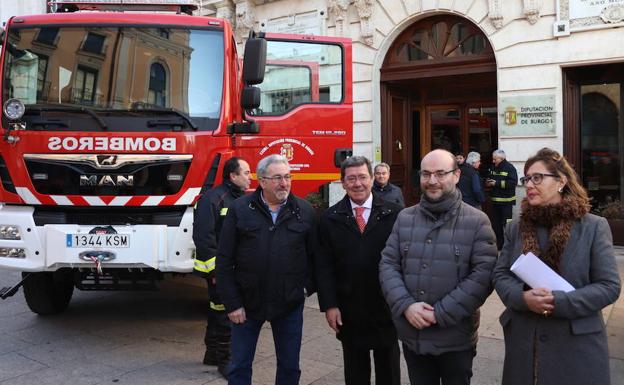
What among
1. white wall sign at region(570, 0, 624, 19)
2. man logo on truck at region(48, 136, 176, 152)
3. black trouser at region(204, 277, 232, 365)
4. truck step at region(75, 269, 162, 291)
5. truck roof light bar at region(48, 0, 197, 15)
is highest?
white wall sign at region(570, 0, 624, 19)

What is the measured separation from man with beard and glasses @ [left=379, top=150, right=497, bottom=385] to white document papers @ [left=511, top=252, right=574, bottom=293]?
0.22 meters

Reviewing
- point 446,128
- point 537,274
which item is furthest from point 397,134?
point 537,274

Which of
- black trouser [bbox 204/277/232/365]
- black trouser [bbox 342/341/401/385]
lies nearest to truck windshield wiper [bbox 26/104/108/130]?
black trouser [bbox 204/277/232/365]

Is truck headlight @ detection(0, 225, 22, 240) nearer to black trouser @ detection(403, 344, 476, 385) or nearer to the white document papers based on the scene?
black trouser @ detection(403, 344, 476, 385)

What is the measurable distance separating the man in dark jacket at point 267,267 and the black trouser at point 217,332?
958 millimetres

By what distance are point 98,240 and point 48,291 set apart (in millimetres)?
1794

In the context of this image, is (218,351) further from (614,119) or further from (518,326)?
(614,119)

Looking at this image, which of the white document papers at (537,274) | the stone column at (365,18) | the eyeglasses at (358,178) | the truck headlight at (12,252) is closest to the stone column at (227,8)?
the stone column at (365,18)

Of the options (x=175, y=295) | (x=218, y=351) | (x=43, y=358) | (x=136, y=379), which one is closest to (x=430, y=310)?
(x=218, y=351)

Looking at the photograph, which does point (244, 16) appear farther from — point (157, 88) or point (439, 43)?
point (157, 88)

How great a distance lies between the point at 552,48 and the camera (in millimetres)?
9664

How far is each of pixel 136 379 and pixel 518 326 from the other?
3.01 metres

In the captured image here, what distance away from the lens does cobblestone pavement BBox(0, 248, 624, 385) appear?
14.3 ft

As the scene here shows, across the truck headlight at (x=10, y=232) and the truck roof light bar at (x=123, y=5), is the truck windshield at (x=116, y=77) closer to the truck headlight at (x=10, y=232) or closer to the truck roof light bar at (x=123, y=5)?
the truck roof light bar at (x=123, y=5)
